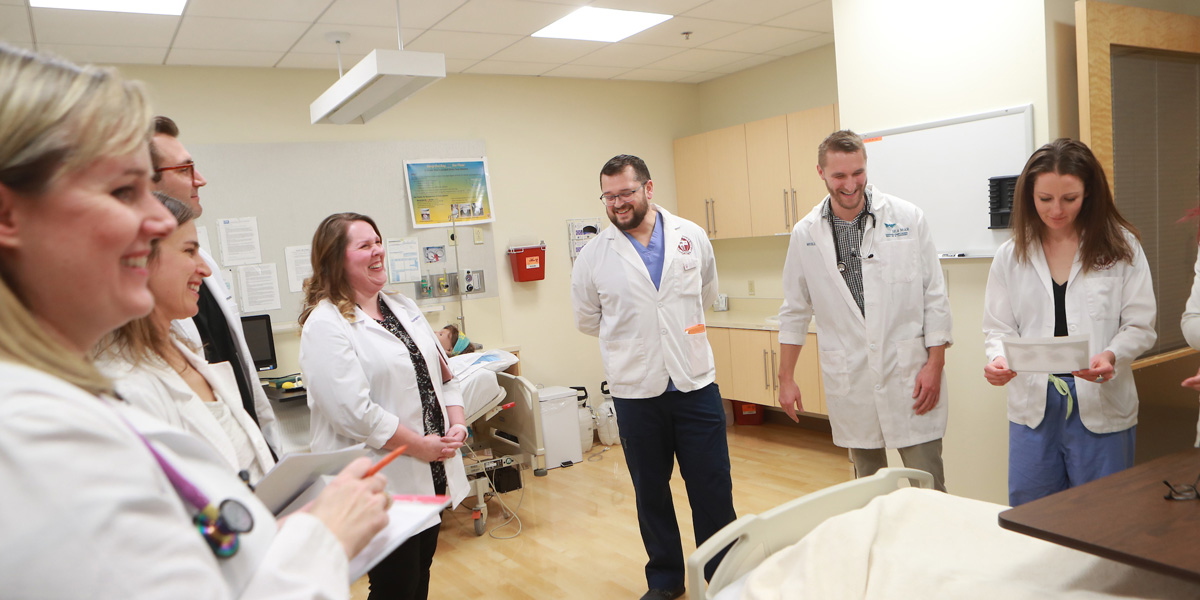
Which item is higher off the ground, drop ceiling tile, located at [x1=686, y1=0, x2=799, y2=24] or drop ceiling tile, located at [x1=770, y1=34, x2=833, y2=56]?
drop ceiling tile, located at [x1=770, y1=34, x2=833, y2=56]

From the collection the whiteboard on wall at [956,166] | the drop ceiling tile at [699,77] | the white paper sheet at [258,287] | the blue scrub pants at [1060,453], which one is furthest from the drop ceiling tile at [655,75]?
the blue scrub pants at [1060,453]

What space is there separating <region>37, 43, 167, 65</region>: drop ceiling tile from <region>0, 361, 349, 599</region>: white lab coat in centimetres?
406

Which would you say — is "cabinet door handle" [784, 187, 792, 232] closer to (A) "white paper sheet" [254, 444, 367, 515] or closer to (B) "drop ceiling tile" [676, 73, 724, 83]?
(B) "drop ceiling tile" [676, 73, 724, 83]

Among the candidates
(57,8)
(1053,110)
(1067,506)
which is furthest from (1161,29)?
(57,8)

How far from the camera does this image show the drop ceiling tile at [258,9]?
336 cm

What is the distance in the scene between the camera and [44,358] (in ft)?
2.15

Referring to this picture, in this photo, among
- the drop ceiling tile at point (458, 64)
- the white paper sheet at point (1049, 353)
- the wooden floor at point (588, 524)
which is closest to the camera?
the white paper sheet at point (1049, 353)

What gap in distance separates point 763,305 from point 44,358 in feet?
17.8

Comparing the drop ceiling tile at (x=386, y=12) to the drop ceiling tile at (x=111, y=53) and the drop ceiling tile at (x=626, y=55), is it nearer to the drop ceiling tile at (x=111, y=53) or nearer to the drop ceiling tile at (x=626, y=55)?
the drop ceiling tile at (x=111, y=53)

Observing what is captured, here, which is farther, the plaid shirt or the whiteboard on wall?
the whiteboard on wall

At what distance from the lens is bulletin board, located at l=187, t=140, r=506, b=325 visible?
14.9ft

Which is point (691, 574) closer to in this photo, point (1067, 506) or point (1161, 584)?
point (1067, 506)

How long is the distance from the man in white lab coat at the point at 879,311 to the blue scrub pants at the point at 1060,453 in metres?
0.30

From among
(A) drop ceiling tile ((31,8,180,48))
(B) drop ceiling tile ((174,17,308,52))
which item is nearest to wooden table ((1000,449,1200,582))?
(B) drop ceiling tile ((174,17,308,52))
